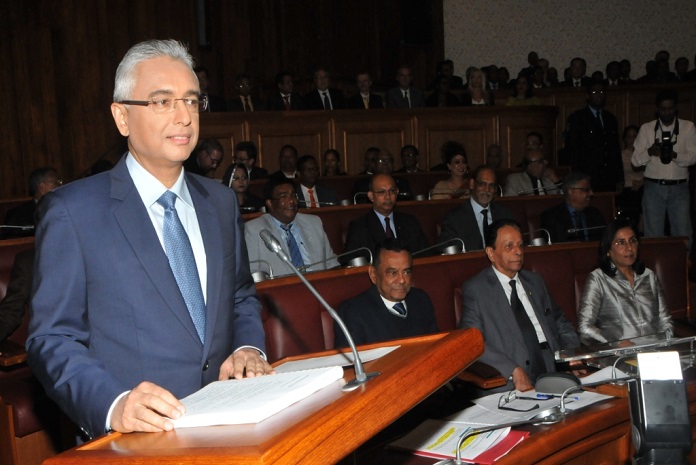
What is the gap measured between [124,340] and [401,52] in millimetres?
11245

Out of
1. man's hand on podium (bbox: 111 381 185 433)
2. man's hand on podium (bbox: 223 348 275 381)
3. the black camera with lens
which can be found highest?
the black camera with lens

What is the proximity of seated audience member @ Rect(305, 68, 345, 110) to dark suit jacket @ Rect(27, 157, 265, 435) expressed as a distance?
24.6 ft

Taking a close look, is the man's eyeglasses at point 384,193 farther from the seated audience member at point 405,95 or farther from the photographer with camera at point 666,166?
the seated audience member at point 405,95

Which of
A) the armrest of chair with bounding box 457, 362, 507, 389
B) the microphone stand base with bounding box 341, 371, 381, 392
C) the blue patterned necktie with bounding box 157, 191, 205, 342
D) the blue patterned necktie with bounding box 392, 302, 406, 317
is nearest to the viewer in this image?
the microphone stand base with bounding box 341, 371, 381, 392

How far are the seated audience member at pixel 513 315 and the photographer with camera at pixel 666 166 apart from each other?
3457mm

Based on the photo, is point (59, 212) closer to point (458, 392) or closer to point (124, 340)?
point (124, 340)

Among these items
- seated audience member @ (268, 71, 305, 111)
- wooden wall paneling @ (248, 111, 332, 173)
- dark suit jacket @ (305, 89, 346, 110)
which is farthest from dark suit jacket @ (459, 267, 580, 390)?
dark suit jacket @ (305, 89, 346, 110)

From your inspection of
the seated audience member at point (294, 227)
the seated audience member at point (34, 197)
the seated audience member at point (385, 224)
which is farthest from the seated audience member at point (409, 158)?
the seated audience member at point (34, 197)

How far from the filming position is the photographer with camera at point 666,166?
23.0 feet

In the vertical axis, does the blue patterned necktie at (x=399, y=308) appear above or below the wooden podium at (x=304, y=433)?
below

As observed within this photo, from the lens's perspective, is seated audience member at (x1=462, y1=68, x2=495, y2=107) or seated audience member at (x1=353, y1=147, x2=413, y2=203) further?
seated audience member at (x1=462, y1=68, x2=495, y2=107)

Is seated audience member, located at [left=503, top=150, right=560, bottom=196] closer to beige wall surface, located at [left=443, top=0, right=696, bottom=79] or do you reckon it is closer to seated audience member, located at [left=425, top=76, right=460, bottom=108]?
seated audience member, located at [left=425, top=76, right=460, bottom=108]

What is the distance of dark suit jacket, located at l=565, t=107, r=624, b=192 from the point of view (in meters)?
8.53

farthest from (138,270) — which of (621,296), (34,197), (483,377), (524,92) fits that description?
(524,92)
